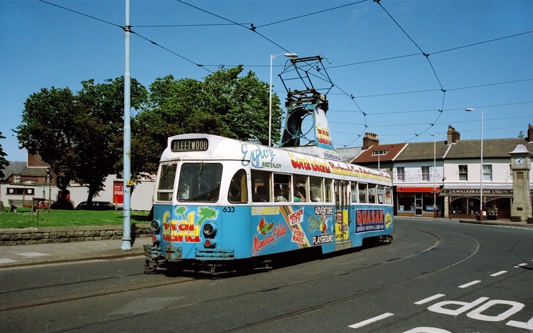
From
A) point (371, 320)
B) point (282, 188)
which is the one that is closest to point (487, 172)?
point (282, 188)

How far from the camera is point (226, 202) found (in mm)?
10781

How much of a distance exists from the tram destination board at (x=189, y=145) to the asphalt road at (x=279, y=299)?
2922 mm

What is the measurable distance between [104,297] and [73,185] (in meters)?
64.4

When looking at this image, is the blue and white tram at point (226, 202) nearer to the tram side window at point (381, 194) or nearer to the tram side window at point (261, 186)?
the tram side window at point (261, 186)

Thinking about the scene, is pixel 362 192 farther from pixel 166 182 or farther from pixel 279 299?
pixel 279 299

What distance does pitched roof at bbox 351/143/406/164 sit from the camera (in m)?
60.6

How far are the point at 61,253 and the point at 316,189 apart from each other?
7835 mm

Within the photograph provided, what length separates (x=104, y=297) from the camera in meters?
8.61

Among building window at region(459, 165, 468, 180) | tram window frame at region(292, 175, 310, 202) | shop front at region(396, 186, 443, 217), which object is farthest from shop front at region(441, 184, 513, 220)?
tram window frame at region(292, 175, 310, 202)

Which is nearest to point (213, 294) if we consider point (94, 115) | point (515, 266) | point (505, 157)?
point (515, 266)

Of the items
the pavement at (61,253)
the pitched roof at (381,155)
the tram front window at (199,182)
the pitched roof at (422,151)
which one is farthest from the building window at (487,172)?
the tram front window at (199,182)

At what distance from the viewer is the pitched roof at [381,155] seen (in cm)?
6059

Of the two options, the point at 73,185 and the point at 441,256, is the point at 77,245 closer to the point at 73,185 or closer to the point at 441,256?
the point at 441,256

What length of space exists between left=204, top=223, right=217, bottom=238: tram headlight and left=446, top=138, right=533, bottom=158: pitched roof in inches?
1898
